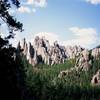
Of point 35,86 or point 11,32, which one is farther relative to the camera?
point 35,86

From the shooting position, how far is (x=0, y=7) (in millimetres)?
21781

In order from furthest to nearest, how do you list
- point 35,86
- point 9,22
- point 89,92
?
point 89,92, point 35,86, point 9,22

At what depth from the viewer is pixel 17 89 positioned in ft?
71.8

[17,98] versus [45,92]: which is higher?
[17,98]

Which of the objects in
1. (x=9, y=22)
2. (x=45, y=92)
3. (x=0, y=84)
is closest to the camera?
(x=0, y=84)

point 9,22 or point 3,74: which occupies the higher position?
point 9,22

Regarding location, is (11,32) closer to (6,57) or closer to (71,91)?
(6,57)

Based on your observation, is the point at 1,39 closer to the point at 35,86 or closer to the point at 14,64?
the point at 14,64

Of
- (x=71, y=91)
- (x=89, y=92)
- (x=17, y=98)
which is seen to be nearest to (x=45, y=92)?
(x=71, y=91)

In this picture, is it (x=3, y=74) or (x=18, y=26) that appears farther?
(x=18, y=26)

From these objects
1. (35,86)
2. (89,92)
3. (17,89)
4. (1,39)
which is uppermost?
(1,39)

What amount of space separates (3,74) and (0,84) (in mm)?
698

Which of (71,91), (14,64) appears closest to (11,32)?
(14,64)

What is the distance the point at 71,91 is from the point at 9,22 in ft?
431
